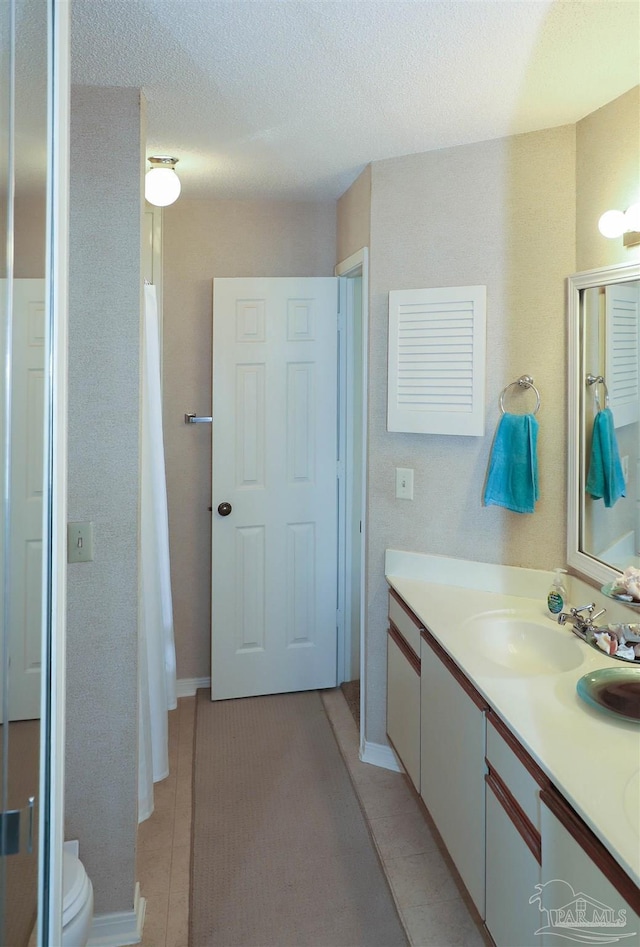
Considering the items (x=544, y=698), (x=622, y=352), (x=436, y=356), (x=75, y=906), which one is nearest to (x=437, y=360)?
(x=436, y=356)

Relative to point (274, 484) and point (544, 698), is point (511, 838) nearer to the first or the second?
point (544, 698)

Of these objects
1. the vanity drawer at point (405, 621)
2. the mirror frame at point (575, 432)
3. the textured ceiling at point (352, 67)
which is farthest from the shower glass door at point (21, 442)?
the mirror frame at point (575, 432)

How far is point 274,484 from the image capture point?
129 inches

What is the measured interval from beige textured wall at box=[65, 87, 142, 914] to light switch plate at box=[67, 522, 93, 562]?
0.02 meters

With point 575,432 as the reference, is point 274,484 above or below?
below

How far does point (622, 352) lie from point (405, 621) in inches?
45.5

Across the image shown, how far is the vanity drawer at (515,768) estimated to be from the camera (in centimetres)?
141

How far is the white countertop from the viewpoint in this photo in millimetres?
1205

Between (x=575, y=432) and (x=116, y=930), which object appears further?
(x=575, y=432)

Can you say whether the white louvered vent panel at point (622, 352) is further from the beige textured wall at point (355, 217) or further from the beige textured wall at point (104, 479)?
the beige textured wall at point (104, 479)

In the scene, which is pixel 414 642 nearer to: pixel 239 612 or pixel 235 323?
pixel 239 612

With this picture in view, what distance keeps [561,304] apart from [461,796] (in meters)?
1.60

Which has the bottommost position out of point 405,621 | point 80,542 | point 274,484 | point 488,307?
point 405,621

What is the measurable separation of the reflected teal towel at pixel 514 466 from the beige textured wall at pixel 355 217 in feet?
3.12
